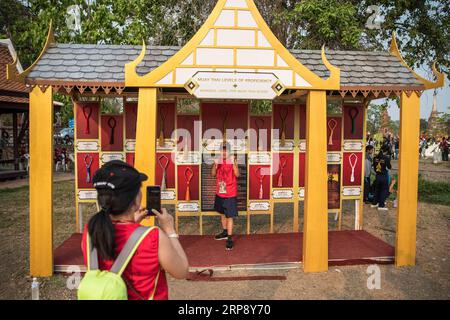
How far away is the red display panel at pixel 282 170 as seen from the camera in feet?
26.2

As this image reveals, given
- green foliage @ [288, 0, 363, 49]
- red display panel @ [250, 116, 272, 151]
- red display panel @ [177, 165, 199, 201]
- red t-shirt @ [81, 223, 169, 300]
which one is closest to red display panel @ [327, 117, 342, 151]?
red display panel @ [250, 116, 272, 151]

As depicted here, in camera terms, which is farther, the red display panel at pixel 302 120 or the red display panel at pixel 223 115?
the red display panel at pixel 302 120

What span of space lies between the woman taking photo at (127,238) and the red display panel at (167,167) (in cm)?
554

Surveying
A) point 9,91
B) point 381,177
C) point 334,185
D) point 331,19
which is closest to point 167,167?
point 334,185

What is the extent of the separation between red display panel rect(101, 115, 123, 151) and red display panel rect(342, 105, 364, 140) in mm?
4625

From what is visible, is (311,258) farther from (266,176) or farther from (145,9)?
(145,9)

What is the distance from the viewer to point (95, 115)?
25.1 ft

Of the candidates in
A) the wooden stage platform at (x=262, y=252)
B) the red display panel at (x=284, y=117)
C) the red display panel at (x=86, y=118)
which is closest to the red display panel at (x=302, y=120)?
the red display panel at (x=284, y=117)

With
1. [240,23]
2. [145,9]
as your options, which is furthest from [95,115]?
[145,9]

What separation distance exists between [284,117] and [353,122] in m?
1.48

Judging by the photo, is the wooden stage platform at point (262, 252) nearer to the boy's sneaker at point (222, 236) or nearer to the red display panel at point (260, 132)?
the boy's sneaker at point (222, 236)

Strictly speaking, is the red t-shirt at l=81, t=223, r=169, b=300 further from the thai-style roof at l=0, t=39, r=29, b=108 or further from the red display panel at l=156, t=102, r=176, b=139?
the thai-style roof at l=0, t=39, r=29, b=108

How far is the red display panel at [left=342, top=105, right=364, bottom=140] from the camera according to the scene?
8.15m

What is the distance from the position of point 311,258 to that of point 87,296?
4614 millimetres
